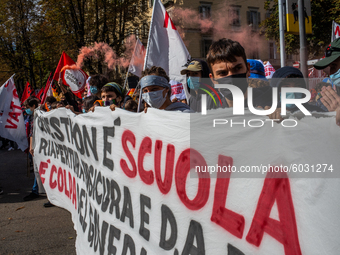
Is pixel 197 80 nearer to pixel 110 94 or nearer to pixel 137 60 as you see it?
pixel 110 94

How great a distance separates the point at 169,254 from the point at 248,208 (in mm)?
745

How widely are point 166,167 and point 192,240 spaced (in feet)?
1.62

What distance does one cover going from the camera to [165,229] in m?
2.24

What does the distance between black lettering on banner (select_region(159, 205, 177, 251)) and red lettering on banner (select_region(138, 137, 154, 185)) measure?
0.25 metres

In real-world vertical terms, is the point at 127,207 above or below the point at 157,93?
below

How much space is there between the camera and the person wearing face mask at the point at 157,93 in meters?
2.98

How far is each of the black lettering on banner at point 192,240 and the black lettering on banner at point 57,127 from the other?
2.76 metres

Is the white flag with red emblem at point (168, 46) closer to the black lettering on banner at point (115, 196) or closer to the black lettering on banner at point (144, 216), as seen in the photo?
the black lettering on banner at point (115, 196)

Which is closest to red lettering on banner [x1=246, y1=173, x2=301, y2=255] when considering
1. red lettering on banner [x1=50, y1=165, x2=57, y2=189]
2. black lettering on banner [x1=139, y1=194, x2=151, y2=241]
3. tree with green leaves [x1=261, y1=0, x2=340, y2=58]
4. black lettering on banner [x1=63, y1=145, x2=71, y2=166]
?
black lettering on banner [x1=139, y1=194, x2=151, y2=241]

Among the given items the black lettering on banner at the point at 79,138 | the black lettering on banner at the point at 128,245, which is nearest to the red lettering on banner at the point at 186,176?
the black lettering on banner at the point at 128,245

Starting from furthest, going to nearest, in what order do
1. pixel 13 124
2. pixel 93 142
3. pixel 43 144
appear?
pixel 13 124 < pixel 43 144 < pixel 93 142

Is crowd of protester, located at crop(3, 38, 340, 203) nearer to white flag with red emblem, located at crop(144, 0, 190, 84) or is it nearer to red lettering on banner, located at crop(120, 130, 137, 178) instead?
red lettering on banner, located at crop(120, 130, 137, 178)

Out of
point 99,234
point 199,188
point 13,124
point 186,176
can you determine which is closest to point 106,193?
point 99,234

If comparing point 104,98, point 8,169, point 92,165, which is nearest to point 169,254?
point 92,165
